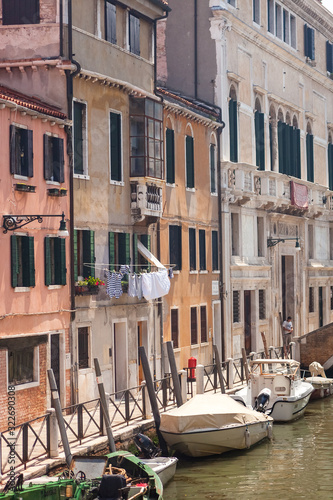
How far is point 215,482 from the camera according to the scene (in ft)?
63.8

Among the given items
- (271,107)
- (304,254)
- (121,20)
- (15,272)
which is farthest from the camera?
(304,254)

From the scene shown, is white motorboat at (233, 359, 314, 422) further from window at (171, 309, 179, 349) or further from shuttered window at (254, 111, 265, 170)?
shuttered window at (254, 111, 265, 170)

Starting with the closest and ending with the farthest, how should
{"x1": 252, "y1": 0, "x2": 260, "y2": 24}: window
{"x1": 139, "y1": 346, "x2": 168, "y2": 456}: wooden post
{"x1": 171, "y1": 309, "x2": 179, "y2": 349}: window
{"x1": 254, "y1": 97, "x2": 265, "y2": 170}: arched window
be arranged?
{"x1": 139, "y1": 346, "x2": 168, "y2": 456}: wooden post
{"x1": 171, "y1": 309, "x2": 179, "y2": 349}: window
{"x1": 254, "y1": 97, "x2": 265, "y2": 170}: arched window
{"x1": 252, "y1": 0, "x2": 260, "y2": 24}: window

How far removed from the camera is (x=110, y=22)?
961 inches

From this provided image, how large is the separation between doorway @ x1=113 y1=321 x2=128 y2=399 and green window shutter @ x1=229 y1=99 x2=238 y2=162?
958cm

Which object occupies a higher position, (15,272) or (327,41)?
(327,41)

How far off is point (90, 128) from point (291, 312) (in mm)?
17832

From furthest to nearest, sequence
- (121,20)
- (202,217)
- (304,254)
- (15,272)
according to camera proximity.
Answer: (304,254) → (202,217) → (121,20) → (15,272)

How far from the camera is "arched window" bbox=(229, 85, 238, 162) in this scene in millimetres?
33031

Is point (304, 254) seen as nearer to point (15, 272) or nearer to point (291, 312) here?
point (291, 312)

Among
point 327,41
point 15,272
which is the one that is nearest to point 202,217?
point 15,272

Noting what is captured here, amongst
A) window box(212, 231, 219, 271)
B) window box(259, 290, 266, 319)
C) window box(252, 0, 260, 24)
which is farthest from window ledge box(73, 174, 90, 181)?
window box(252, 0, 260, 24)

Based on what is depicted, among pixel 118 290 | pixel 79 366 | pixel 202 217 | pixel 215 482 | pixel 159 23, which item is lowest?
pixel 215 482

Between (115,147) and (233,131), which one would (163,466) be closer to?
(115,147)
